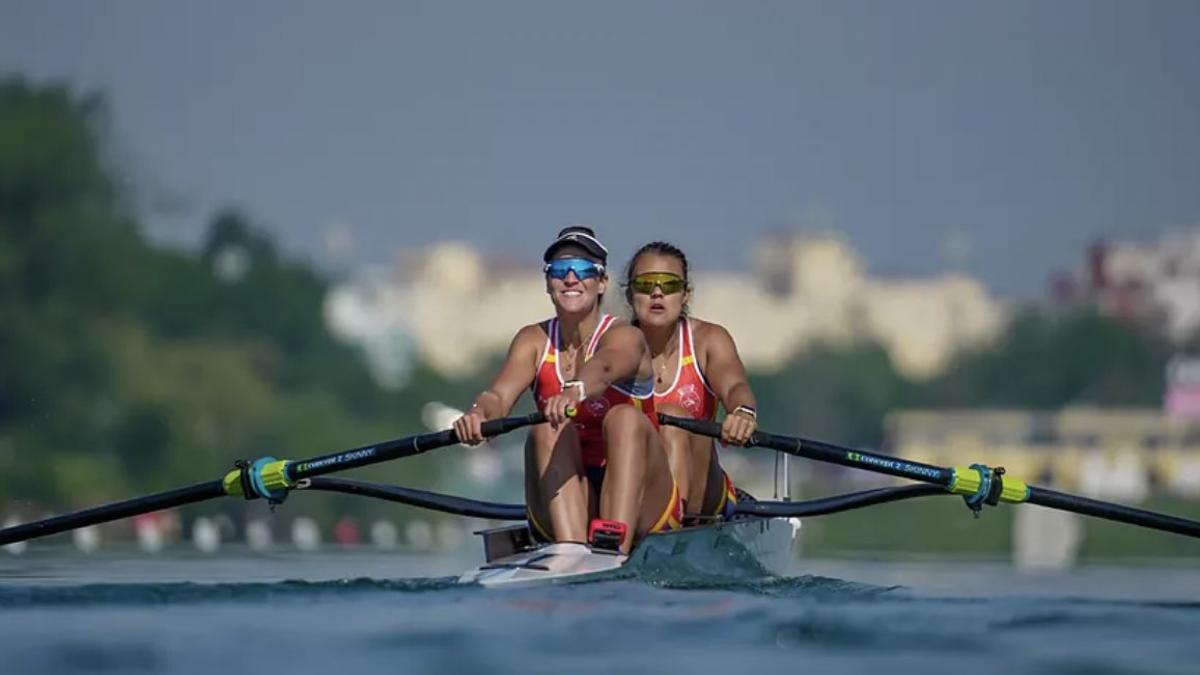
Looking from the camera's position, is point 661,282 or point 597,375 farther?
point 661,282

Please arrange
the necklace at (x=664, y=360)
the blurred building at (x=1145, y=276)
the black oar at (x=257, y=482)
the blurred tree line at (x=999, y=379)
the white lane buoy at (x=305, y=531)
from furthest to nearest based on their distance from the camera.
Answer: the blurred building at (x=1145, y=276), the blurred tree line at (x=999, y=379), the white lane buoy at (x=305, y=531), the necklace at (x=664, y=360), the black oar at (x=257, y=482)

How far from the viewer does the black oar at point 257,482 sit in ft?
38.5

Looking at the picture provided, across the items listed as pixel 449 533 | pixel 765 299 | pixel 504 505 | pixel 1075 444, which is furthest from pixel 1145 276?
pixel 504 505

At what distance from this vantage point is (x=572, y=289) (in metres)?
11.5

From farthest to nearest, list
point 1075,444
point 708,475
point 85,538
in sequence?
point 1075,444
point 85,538
point 708,475

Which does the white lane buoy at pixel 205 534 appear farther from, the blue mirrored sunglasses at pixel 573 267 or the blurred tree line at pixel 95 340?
the blue mirrored sunglasses at pixel 573 267

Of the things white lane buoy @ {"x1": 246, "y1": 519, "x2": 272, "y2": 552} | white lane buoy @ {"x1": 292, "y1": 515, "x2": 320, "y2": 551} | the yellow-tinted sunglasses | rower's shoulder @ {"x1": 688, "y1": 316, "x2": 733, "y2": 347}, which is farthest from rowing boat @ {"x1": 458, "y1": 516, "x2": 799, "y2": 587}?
white lane buoy @ {"x1": 292, "y1": 515, "x2": 320, "y2": 551}

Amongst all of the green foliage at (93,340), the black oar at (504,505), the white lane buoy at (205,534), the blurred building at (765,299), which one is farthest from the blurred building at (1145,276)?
the black oar at (504,505)

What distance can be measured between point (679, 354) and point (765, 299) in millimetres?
118397

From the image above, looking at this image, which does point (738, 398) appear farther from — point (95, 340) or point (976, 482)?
point (95, 340)

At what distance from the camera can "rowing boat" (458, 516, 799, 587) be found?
10.8 metres

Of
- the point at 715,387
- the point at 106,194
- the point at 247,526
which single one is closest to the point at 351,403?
the point at 106,194

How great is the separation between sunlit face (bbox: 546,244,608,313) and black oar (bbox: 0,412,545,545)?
73 centimetres

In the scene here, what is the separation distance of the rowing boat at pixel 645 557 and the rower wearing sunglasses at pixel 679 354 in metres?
0.40
